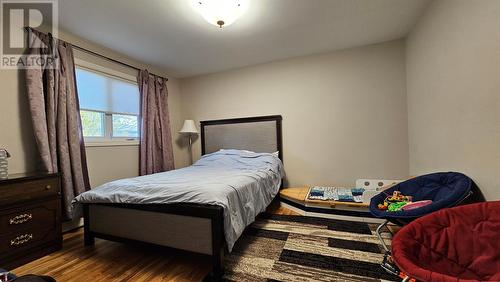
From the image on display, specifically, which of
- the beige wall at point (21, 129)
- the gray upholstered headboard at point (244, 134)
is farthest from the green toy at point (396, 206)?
the beige wall at point (21, 129)

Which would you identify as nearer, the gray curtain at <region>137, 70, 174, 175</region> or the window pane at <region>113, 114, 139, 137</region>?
the window pane at <region>113, 114, 139, 137</region>

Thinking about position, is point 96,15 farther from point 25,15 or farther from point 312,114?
point 312,114

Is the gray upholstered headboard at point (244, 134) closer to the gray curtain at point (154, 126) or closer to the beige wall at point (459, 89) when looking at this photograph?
the gray curtain at point (154, 126)

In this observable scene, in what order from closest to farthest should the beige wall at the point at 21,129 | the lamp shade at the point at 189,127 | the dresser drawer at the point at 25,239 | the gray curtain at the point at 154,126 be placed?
the dresser drawer at the point at 25,239 < the beige wall at the point at 21,129 < the gray curtain at the point at 154,126 < the lamp shade at the point at 189,127

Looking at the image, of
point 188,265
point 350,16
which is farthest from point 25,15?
point 350,16

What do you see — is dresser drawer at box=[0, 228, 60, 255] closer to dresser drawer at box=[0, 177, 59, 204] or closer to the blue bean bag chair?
dresser drawer at box=[0, 177, 59, 204]

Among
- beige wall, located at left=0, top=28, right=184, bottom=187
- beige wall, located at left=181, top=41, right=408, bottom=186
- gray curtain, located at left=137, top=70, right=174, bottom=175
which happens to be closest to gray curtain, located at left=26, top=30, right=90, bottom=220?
beige wall, located at left=0, top=28, right=184, bottom=187

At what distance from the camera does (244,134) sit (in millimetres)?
3721

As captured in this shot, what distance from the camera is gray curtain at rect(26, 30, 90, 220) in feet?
6.81

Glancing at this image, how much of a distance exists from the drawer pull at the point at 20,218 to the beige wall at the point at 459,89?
355 centimetres

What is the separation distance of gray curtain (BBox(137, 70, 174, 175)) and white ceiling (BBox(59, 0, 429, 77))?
411 mm

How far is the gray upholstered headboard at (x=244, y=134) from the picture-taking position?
11.6ft

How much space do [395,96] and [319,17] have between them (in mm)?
1614

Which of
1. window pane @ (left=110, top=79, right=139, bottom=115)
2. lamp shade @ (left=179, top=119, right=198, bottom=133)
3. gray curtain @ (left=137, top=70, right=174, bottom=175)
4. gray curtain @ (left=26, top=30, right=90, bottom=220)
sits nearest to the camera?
gray curtain @ (left=26, top=30, right=90, bottom=220)
